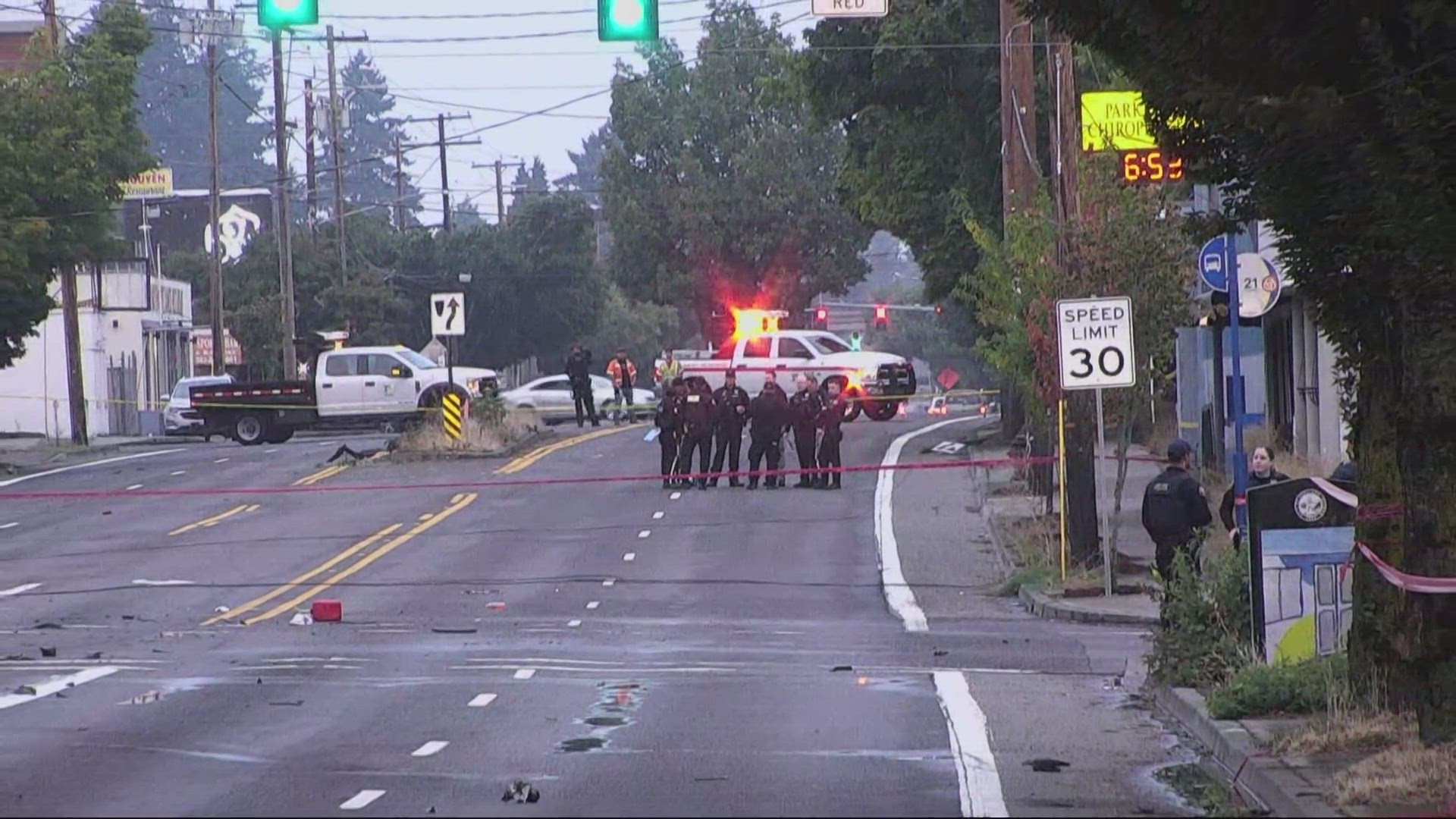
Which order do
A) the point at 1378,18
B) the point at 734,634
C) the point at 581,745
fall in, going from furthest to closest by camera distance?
the point at 734,634
the point at 581,745
the point at 1378,18

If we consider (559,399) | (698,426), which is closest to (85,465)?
(698,426)

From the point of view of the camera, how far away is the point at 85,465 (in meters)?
46.7

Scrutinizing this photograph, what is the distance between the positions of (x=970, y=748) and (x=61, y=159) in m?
35.8

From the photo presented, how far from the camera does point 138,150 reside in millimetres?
49062

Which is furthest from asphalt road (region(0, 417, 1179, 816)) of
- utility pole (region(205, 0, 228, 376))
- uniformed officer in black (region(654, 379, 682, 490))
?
utility pole (region(205, 0, 228, 376))

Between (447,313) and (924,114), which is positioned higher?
(924,114)

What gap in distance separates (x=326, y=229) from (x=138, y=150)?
4407 centimetres

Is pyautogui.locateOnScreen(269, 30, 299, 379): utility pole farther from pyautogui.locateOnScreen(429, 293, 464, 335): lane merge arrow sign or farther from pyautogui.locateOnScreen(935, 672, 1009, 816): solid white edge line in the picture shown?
pyautogui.locateOnScreen(935, 672, 1009, 816): solid white edge line

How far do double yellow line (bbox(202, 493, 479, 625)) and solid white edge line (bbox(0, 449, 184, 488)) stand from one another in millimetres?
10886

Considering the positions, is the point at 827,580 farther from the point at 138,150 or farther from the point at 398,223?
the point at 398,223

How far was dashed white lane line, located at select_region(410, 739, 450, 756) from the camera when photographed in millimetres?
13039

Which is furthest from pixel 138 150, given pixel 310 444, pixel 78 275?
pixel 78 275

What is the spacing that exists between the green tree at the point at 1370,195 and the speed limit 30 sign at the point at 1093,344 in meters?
10.2

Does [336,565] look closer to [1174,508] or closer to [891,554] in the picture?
[891,554]
